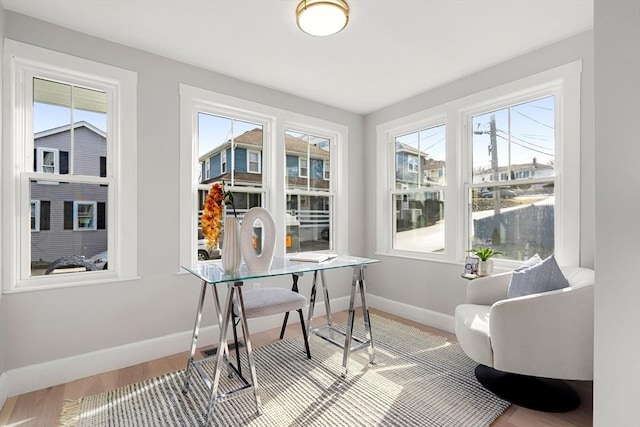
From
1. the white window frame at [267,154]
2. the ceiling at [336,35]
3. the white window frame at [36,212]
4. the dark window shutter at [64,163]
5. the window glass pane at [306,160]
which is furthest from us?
the window glass pane at [306,160]

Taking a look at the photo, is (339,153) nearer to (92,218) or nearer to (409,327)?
(409,327)

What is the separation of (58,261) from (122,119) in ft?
3.94

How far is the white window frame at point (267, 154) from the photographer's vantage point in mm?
2928

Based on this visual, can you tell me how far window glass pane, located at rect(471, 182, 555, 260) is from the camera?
2.76m

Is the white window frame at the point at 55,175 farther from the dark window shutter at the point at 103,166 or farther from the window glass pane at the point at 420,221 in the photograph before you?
the window glass pane at the point at 420,221

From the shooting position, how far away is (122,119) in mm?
2619

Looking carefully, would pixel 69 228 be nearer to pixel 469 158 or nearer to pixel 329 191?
pixel 329 191

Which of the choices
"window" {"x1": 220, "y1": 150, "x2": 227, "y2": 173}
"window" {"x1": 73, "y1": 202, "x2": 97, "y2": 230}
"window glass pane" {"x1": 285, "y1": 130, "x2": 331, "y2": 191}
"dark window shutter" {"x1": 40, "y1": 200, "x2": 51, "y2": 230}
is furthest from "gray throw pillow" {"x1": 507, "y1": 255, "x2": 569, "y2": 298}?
"dark window shutter" {"x1": 40, "y1": 200, "x2": 51, "y2": 230}

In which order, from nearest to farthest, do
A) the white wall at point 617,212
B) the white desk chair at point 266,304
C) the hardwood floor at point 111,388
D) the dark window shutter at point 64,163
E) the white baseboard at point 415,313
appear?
the white wall at point 617,212
the hardwood floor at point 111,388
the white desk chair at point 266,304
the dark window shutter at point 64,163
the white baseboard at point 415,313

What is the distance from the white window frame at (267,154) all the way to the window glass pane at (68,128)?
0.63 metres

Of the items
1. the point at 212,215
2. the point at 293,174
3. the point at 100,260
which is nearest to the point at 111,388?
the point at 100,260

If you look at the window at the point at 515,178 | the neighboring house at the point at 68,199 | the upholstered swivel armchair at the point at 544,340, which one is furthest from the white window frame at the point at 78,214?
the window at the point at 515,178

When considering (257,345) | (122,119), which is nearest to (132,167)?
(122,119)

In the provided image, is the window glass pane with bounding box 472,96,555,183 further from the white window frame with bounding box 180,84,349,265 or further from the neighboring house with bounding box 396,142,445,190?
the white window frame with bounding box 180,84,349,265
